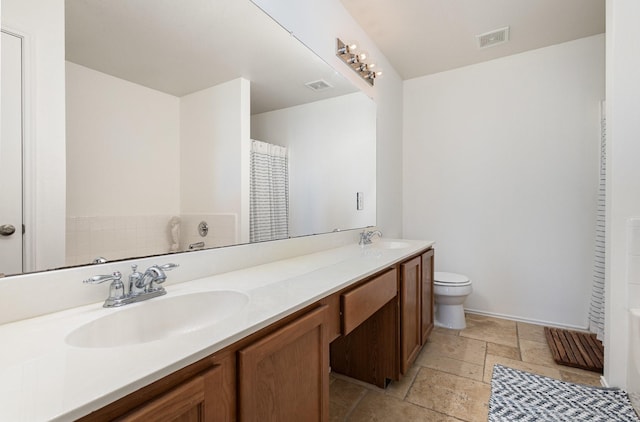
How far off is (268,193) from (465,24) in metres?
2.07

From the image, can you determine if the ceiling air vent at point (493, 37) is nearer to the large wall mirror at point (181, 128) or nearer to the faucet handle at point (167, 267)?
the large wall mirror at point (181, 128)

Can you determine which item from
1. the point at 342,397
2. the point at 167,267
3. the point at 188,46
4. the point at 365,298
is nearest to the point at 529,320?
the point at 342,397

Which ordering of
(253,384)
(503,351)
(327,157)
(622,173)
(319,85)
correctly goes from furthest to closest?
(503,351)
(327,157)
(319,85)
(622,173)
(253,384)

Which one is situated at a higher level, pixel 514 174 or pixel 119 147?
pixel 514 174

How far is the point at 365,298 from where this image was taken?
129 centimetres

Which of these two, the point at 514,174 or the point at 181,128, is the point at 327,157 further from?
the point at 514,174

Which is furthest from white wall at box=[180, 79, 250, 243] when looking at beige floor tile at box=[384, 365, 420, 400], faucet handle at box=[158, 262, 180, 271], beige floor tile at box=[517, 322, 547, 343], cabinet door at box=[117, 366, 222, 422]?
beige floor tile at box=[517, 322, 547, 343]

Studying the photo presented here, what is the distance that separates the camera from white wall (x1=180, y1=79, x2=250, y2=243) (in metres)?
1.18

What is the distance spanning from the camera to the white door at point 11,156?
752 millimetres

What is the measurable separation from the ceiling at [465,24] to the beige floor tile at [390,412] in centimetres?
254

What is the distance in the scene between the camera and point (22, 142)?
78 centimetres

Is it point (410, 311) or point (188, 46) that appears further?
point (410, 311)

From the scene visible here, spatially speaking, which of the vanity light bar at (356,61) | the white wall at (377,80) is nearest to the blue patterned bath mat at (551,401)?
the white wall at (377,80)

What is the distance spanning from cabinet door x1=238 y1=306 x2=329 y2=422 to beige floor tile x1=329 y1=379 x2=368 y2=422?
23.5 inches
